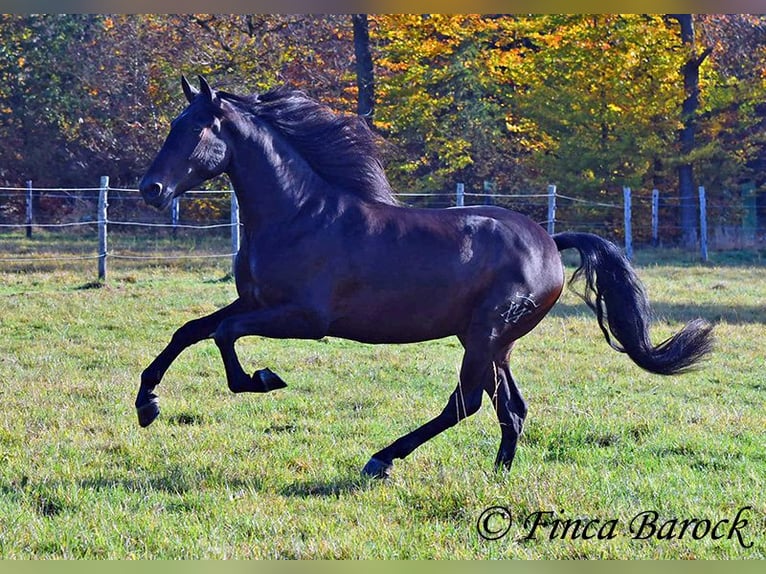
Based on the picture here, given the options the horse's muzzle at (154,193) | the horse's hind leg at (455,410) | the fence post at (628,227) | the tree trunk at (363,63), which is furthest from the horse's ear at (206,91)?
the tree trunk at (363,63)

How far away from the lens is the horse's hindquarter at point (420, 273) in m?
5.71

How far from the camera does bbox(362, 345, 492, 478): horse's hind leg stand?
5.52 m

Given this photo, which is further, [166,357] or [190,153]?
[166,357]

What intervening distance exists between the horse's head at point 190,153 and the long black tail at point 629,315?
2.21 m

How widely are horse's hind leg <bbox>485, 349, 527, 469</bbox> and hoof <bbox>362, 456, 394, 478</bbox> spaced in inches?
25.2

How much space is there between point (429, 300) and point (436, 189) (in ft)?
71.4

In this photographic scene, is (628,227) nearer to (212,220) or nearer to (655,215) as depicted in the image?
(655,215)

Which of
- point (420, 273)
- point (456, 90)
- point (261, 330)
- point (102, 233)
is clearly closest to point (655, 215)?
point (456, 90)

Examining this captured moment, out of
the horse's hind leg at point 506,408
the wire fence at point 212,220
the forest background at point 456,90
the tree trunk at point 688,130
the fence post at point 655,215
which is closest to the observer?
the horse's hind leg at point 506,408

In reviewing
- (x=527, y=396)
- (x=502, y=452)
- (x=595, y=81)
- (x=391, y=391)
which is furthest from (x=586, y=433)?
(x=595, y=81)

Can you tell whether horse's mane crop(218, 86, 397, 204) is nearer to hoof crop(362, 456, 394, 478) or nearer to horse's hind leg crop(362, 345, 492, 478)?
horse's hind leg crop(362, 345, 492, 478)

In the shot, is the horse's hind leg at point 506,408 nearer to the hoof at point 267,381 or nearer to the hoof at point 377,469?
the hoof at point 377,469

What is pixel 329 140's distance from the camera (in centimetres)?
612

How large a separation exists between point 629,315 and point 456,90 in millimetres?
21570
